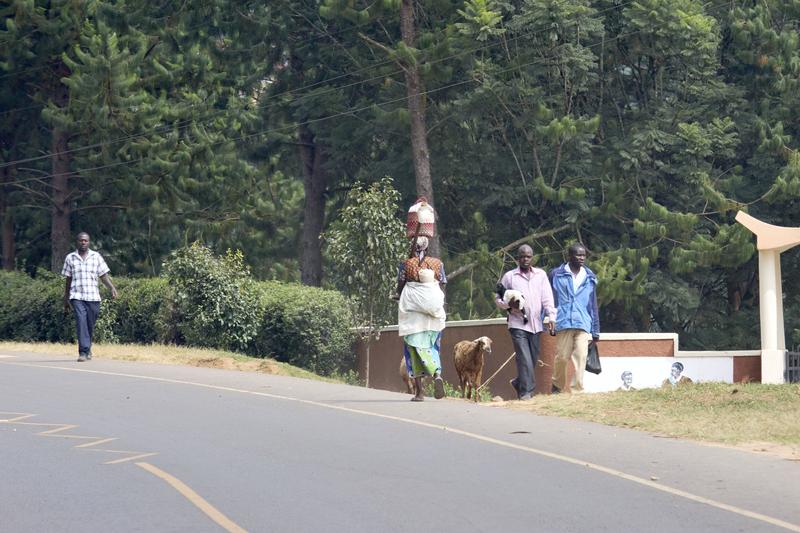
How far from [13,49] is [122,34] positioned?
2696 mm

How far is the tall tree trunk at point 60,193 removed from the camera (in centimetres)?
3800

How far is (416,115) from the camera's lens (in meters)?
37.7

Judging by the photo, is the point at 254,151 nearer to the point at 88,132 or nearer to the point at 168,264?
the point at 88,132

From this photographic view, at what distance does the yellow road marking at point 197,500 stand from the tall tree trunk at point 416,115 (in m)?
26.3

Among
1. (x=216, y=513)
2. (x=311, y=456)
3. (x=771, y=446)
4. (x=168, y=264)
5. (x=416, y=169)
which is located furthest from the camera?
(x=416, y=169)

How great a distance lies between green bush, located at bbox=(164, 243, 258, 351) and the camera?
82.0 feet

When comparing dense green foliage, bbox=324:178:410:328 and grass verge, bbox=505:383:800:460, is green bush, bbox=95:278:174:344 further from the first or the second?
grass verge, bbox=505:383:800:460

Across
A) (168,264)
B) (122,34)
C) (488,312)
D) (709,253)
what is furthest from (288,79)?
(168,264)

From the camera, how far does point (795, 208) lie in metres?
37.4

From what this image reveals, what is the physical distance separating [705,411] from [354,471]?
5.01 metres

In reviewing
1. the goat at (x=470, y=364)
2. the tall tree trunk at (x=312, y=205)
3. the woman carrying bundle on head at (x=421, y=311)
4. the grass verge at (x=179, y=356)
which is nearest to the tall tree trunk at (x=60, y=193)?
the tall tree trunk at (x=312, y=205)

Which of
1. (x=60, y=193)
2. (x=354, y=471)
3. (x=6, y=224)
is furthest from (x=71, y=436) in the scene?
(x=6, y=224)

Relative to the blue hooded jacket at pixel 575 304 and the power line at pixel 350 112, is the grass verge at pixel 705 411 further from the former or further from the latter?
the power line at pixel 350 112

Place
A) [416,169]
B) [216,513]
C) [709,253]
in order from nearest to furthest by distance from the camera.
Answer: [216,513]
[709,253]
[416,169]
